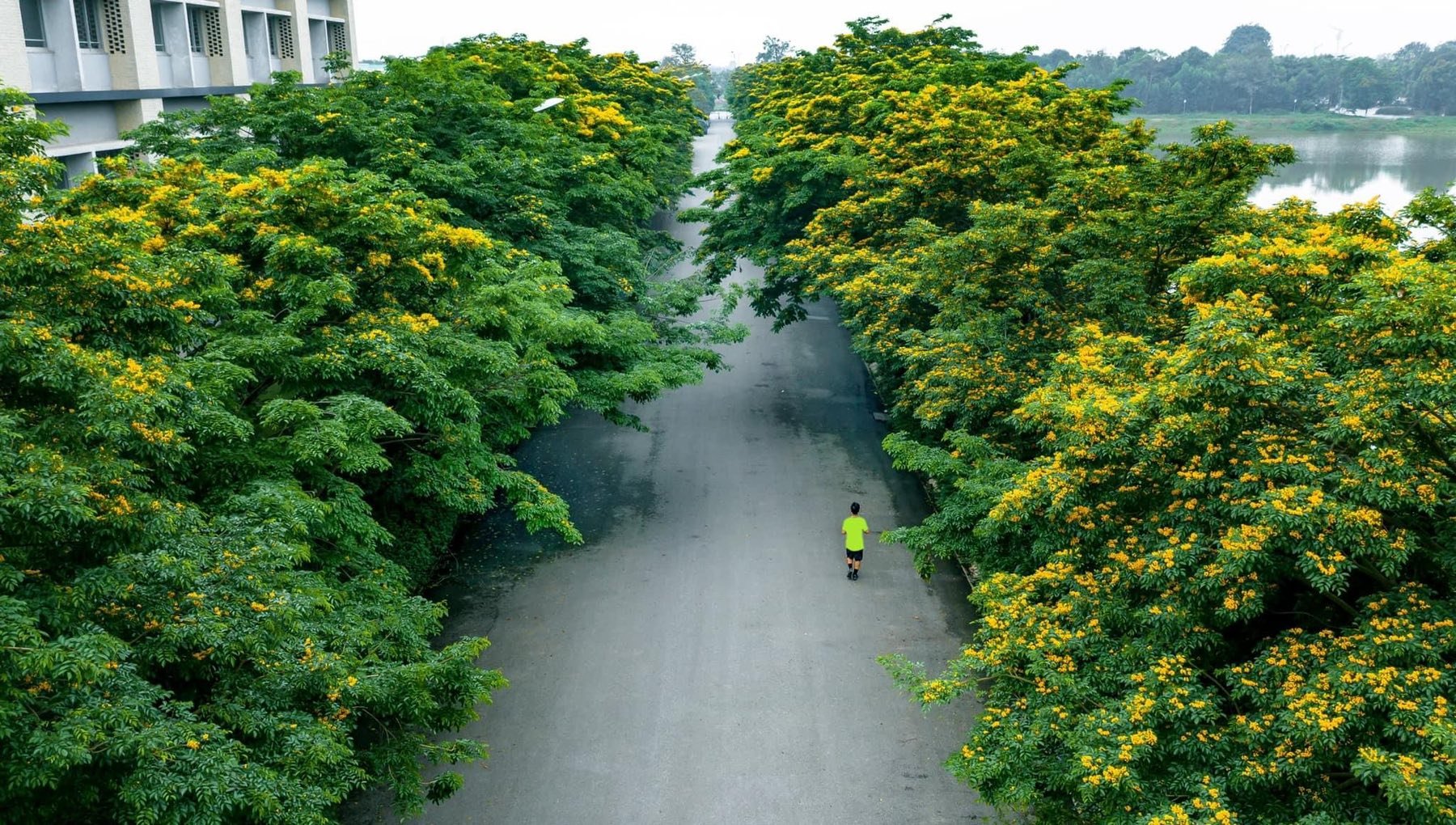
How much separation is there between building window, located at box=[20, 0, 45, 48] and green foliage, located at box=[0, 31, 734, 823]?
11.1ft

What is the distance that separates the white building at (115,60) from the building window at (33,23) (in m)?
0.01

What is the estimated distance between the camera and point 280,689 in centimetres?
599

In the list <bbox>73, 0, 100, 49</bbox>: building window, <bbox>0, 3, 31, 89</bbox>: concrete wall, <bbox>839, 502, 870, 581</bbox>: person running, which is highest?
<bbox>73, 0, 100, 49</bbox>: building window

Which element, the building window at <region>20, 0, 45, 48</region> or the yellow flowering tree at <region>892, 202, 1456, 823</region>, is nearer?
the yellow flowering tree at <region>892, 202, 1456, 823</region>

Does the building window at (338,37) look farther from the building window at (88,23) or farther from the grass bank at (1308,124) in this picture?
the grass bank at (1308,124)

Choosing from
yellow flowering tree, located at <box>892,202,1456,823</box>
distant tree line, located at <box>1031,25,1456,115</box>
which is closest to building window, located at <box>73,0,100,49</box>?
yellow flowering tree, located at <box>892,202,1456,823</box>

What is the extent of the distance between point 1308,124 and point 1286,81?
30.5ft

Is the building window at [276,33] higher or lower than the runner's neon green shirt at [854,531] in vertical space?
higher

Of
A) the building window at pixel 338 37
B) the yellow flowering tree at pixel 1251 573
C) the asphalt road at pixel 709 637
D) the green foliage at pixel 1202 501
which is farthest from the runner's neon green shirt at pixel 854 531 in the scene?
the building window at pixel 338 37

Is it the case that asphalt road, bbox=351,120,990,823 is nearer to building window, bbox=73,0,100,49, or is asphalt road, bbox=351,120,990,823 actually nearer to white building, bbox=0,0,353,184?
white building, bbox=0,0,353,184

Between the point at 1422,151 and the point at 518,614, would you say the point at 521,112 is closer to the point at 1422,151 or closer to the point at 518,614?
the point at 518,614

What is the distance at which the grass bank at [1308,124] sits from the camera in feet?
182

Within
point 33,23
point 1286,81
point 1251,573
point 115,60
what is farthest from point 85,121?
point 1286,81

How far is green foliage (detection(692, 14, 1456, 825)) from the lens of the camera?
19.6 ft
